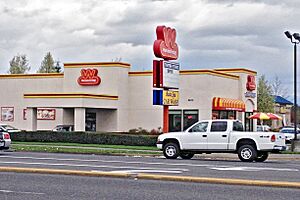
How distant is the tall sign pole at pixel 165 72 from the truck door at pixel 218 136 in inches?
500

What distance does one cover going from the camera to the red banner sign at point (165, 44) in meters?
41.4

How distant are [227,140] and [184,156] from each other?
280 centimetres

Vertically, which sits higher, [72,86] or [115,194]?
[72,86]

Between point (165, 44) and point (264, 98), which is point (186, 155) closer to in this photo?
point (165, 44)

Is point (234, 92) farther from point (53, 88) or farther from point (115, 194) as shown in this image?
point (115, 194)

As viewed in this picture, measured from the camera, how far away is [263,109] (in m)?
92.1

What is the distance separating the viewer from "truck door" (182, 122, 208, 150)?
2752 cm

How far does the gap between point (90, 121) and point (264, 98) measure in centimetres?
4183

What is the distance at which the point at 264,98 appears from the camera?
93000 mm

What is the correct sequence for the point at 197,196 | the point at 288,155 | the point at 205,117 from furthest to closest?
the point at 205,117 < the point at 288,155 < the point at 197,196

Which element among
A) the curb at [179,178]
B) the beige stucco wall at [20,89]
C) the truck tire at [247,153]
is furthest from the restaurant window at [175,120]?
the curb at [179,178]

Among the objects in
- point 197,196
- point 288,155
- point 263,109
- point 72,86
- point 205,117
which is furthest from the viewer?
point 263,109

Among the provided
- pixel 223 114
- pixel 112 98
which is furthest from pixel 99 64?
pixel 223 114

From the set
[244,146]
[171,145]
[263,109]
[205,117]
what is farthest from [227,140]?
[263,109]
